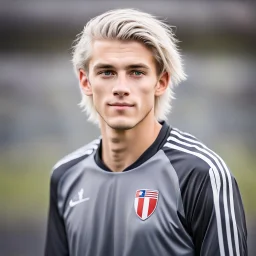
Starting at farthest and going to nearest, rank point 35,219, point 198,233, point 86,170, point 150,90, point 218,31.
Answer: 1. point 218,31
2. point 35,219
3. point 86,170
4. point 150,90
5. point 198,233

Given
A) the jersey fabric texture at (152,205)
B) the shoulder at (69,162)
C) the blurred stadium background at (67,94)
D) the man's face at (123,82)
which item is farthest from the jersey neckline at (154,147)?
the blurred stadium background at (67,94)

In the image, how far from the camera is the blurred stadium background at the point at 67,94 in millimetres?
4434

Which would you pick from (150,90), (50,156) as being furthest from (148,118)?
(50,156)

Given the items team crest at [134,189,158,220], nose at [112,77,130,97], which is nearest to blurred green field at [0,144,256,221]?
team crest at [134,189,158,220]

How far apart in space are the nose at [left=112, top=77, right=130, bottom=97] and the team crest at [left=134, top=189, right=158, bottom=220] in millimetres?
318

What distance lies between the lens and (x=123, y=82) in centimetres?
201

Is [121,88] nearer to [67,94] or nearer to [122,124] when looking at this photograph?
[122,124]

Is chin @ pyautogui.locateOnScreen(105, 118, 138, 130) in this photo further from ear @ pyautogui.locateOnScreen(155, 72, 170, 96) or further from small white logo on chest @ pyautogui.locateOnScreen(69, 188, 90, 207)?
small white logo on chest @ pyautogui.locateOnScreen(69, 188, 90, 207)

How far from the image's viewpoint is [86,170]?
2.27 metres

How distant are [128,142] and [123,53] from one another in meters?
0.29

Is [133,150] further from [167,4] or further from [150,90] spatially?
[167,4]

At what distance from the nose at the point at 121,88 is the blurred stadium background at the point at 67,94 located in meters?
2.41

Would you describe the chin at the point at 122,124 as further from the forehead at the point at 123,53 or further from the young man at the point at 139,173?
the forehead at the point at 123,53

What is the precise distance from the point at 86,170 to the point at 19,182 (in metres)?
2.31
